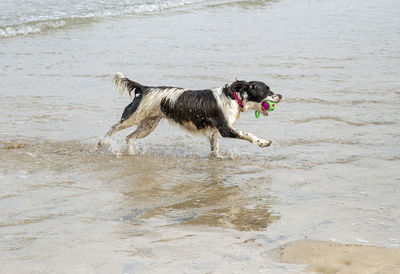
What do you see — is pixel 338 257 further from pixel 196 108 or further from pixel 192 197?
pixel 196 108

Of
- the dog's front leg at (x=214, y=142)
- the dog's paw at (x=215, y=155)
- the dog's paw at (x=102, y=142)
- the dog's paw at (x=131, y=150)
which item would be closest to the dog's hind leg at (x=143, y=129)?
the dog's paw at (x=131, y=150)

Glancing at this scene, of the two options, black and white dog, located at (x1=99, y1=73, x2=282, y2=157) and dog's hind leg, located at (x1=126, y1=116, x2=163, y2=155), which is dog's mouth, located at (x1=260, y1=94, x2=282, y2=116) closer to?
black and white dog, located at (x1=99, y1=73, x2=282, y2=157)

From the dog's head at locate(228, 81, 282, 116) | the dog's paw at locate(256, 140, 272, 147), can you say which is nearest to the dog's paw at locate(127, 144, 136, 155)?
the dog's head at locate(228, 81, 282, 116)

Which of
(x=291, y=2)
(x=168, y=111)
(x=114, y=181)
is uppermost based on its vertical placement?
(x=291, y=2)

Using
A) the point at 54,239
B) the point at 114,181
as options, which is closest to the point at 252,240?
the point at 54,239

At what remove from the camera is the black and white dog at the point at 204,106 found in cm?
727

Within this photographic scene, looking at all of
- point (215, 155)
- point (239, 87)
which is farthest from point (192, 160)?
point (239, 87)

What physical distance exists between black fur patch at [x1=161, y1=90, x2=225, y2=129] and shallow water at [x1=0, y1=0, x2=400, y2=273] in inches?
18.4

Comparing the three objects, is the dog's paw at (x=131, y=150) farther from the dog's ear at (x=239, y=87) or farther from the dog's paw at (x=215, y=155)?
the dog's ear at (x=239, y=87)

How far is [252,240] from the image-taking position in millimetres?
4434

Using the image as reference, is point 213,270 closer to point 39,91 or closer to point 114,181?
point 114,181

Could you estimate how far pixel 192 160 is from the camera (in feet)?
24.0

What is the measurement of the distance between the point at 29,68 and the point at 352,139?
695 cm

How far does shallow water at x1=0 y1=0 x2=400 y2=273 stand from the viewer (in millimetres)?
4398
